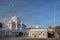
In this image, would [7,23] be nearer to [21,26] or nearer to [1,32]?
[21,26]

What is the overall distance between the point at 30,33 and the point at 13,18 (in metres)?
13.2

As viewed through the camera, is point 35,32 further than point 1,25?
No

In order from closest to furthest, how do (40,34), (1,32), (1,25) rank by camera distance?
1. (40,34)
2. (1,32)
3. (1,25)

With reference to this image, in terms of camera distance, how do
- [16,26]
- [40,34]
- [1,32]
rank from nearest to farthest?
1. [40,34]
2. [1,32]
3. [16,26]

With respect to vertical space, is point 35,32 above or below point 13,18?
below

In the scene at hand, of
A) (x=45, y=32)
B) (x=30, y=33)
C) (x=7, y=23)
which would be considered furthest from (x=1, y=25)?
(x=45, y=32)

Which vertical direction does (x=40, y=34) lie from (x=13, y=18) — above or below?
below

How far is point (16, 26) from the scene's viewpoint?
50.6m

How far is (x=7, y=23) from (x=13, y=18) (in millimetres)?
2397

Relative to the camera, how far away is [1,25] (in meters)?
47.0

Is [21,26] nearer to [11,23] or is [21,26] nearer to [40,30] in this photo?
[11,23]

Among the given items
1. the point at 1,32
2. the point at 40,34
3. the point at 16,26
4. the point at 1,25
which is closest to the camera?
the point at 40,34

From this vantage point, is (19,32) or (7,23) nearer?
(19,32)

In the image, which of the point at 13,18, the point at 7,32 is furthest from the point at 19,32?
the point at 13,18
